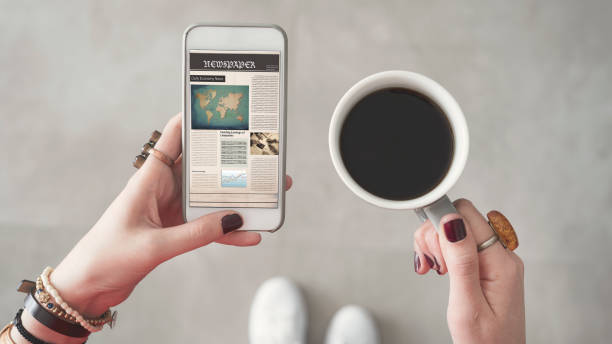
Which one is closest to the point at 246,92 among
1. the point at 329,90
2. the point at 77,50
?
the point at 329,90

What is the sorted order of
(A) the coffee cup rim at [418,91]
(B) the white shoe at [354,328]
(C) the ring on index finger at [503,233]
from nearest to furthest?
(A) the coffee cup rim at [418,91] → (C) the ring on index finger at [503,233] → (B) the white shoe at [354,328]

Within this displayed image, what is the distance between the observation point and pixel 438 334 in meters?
0.98

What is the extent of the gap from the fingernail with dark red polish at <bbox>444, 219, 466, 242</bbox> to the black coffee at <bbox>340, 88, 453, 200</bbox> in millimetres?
59

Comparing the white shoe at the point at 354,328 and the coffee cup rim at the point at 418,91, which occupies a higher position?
the coffee cup rim at the point at 418,91

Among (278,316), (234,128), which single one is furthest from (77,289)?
(278,316)

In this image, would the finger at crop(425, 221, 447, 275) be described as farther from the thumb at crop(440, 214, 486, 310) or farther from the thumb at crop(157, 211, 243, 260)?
the thumb at crop(157, 211, 243, 260)

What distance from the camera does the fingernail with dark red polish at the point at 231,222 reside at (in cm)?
60

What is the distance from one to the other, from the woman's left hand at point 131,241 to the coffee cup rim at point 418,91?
0.22m

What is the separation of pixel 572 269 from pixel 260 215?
33.8 inches

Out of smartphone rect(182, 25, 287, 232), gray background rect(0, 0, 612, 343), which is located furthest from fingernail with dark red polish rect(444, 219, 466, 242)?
gray background rect(0, 0, 612, 343)

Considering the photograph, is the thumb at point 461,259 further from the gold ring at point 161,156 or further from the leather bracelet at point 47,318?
the leather bracelet at point 47,318

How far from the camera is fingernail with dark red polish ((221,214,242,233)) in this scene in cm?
60

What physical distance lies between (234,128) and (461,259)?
40 cm

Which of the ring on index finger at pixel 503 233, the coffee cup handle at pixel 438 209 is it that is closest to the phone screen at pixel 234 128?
the coffee cup handle at pixel 438 209
